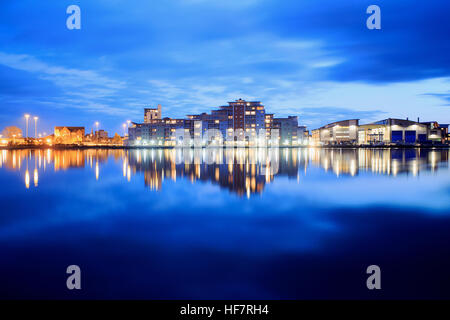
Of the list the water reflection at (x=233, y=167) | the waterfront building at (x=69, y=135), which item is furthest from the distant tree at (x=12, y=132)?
the water reflection at (x=233, y=167)

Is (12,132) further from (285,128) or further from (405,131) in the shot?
(405,131)

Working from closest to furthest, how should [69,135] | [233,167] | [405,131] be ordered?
[233,167] → [405,131] → [69,135]

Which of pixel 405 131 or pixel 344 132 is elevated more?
pixel 344 132

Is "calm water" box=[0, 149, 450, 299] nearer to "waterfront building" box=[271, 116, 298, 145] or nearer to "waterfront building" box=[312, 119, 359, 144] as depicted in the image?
"waterfront building" box=[271, 116, 298, 145]

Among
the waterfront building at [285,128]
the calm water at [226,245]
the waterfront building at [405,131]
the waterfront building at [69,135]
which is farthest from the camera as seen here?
the waterfront building at [69,135]

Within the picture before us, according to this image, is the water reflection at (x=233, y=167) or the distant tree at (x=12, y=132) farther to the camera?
the distant tree at (x=12, y=132)

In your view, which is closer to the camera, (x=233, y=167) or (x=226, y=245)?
(x=226, y=245)

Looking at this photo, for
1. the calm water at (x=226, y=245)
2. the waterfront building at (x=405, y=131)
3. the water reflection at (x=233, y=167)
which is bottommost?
the calm water at (x=226, y=245)

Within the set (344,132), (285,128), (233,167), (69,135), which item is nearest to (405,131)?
(344,132)

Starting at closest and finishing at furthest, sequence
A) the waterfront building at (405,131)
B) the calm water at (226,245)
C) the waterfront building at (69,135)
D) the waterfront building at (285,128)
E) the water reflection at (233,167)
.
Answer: the calm water at (226,245) → the water reflection at (233,167) → the waterfront building at (405,131) → the waterfront building at (285,128) → the waterfront building at (69,135)

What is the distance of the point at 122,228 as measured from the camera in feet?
31.9

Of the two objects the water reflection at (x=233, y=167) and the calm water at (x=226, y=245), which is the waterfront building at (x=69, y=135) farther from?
the calm water at (x=226, y=245)

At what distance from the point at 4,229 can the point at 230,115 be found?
134180 millimetres
